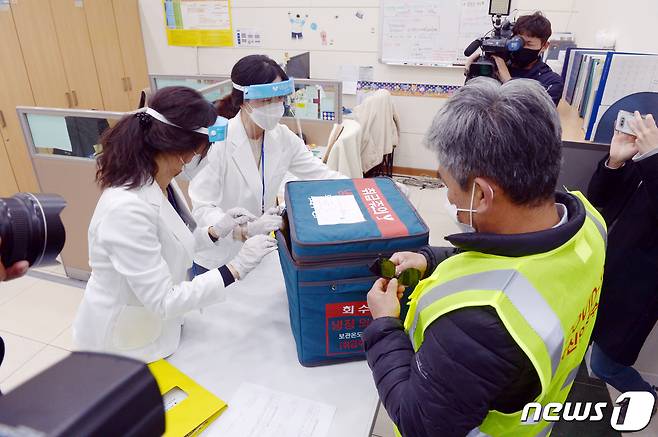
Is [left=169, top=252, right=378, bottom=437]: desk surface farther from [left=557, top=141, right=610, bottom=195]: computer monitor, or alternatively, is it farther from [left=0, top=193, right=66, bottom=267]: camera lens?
[left=557, top=141, right=610, bottom=195]: computer monitor

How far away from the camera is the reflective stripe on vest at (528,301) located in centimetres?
66

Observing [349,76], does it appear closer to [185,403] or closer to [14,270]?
[185,403]

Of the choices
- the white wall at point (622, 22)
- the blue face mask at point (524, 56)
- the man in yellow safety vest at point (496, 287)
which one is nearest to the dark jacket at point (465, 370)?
the man in yellow safety vest at point (496, 287)

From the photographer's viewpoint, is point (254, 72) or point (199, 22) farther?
point (199, 22)

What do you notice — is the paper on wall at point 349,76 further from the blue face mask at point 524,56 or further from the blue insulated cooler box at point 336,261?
the blue insulated cooler box at point 336,261

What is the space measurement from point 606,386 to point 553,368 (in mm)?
1830

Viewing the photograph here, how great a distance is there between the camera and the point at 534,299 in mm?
676

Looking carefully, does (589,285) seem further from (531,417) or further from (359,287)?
(359,287)

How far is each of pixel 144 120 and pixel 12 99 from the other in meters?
3.37

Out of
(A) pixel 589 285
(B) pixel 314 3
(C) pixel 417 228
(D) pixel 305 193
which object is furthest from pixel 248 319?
(B) pixel 314 3

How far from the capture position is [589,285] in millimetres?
782

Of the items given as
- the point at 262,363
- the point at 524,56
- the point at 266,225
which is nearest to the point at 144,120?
the point at 266,225

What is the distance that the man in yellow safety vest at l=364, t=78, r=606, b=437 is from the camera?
0.66 meters

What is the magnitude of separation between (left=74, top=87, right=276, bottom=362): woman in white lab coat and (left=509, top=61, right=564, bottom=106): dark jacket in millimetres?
2035
